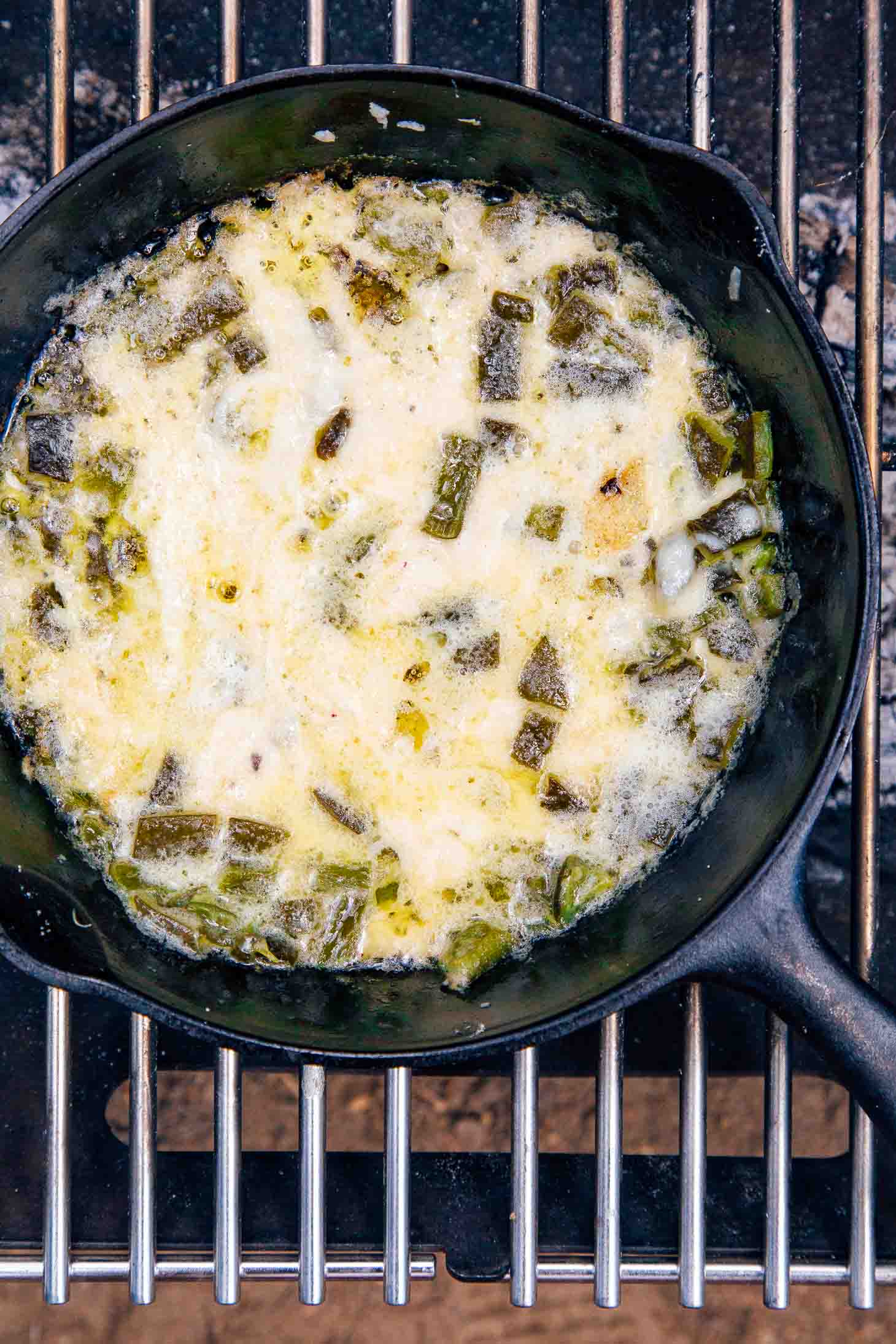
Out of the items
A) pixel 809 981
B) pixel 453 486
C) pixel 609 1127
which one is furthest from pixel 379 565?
pixel 609 1127

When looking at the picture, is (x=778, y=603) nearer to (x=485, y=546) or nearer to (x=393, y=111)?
(x=485, y=546)

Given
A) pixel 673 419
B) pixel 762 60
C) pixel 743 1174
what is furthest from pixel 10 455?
pixel 743 1174

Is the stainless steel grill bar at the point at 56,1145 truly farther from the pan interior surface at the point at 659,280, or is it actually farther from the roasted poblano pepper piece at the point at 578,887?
the roasted poblano pepper piece at the point at 578,887

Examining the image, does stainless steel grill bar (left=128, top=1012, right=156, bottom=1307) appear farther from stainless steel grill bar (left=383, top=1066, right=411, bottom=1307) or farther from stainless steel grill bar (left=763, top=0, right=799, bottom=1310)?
stainless steel grill bar (left=763, top=0, right=799, bottom=1310)

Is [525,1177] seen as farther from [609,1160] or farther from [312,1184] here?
[312,1184]

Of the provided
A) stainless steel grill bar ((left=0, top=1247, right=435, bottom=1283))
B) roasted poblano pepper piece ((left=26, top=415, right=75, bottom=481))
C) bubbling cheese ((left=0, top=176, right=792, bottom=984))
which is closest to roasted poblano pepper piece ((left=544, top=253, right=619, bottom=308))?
bubbling cheese ((left=0, top=176, right=792, bottom=984))

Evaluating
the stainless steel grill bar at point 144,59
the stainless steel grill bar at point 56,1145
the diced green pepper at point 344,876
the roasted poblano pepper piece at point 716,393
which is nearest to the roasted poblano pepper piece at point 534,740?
the diced green pepper at point 344,876
